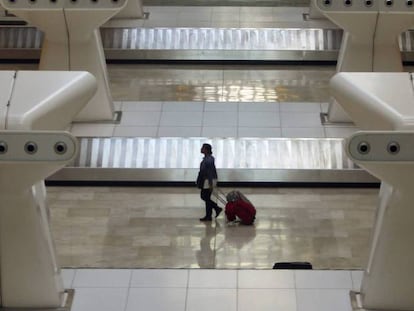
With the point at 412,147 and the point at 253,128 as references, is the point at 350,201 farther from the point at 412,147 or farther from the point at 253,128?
the point at 412,147

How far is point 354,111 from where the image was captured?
9234 millimetres

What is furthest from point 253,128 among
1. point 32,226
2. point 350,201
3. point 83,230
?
point 32,226

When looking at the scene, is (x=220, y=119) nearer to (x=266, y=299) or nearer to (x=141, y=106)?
(x=141, y=106)

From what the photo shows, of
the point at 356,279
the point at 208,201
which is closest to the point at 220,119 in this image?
the point at 208,201

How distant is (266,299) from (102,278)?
1.72m

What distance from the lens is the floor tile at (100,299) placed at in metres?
9.48

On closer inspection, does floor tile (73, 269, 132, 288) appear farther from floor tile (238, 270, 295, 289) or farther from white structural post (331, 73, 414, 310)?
white structural post (331, 73, 414, 310)

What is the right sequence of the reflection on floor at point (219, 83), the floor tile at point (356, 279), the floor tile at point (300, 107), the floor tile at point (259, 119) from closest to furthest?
the floor tile at point (356, 279), the floor tile at point (259, 119), the floor tile at point (300, 107), the reflection on floor at point (219, 83)

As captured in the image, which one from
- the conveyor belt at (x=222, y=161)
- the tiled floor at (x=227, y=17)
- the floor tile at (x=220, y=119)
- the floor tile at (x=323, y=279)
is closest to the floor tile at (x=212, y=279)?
the floor tile at (x=323, y=279)

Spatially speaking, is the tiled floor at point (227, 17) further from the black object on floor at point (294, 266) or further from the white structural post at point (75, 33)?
the black object on floor at point (294, 266)

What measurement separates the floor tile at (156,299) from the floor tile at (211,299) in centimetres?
9

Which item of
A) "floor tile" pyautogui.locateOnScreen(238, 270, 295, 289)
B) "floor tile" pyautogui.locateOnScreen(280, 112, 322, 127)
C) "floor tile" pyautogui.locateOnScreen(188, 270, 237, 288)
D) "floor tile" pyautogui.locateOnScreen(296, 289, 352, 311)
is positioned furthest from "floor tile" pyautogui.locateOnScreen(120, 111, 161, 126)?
"floor tile" pyautogui.locateOnScreen(296, 289, 352, 311)

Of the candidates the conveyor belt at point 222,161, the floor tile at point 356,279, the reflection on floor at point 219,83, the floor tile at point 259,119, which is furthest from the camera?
the reflection on floor at point 219,83

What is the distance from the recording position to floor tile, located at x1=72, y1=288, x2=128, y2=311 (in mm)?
9477
